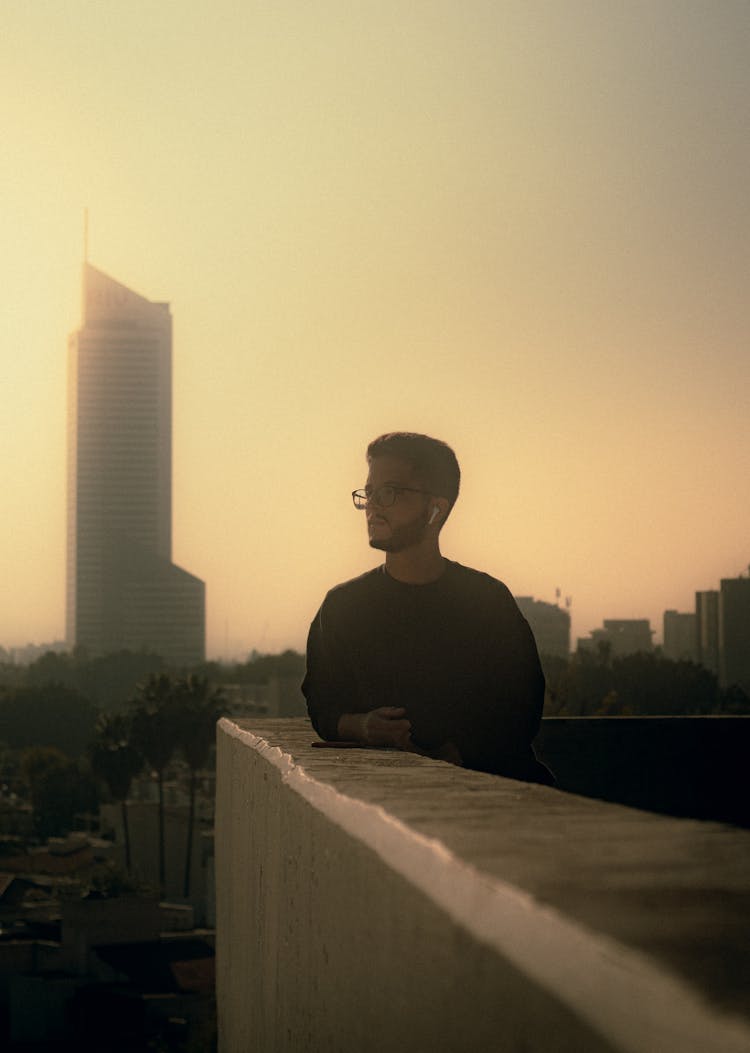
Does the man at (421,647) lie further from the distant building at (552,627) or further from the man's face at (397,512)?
the distant building at (552,627)

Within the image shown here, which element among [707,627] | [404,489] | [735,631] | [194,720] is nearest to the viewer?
[404,489]

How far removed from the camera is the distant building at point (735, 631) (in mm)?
89000

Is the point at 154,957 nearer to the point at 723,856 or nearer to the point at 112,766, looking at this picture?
the point at 112,766

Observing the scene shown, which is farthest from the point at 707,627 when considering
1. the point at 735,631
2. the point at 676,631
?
the point at 676,631

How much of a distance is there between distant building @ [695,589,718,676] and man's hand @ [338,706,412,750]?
313 ft

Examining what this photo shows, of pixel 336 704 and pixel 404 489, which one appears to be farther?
pixel 404 489

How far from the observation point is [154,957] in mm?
43938

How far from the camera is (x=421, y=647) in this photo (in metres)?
3.42

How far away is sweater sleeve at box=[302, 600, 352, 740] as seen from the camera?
345 centimetres

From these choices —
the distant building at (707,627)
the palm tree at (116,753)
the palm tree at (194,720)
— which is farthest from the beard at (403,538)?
the distant building at (707,627)

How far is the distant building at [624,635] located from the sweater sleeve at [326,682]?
6330 inches

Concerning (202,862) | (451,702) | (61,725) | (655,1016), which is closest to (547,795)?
(655,1016)

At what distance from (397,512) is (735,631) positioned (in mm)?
92231

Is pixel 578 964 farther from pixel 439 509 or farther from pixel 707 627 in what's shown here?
pixel 707 627
